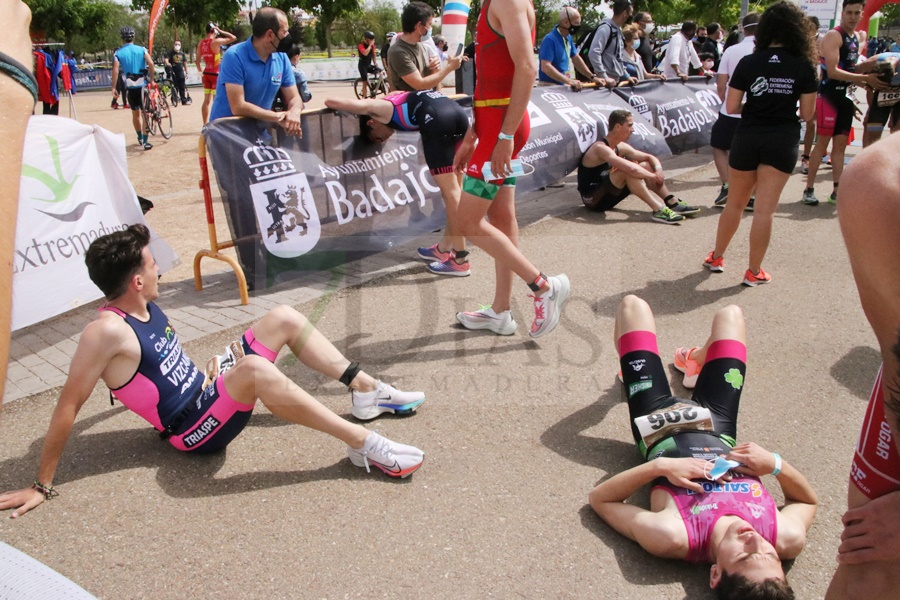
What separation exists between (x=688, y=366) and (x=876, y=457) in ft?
6.30

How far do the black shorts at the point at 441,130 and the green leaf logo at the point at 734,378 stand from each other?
3216 millimetres

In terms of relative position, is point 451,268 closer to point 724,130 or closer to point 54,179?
point 54,179

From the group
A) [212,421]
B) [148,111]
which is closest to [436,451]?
[212,421]

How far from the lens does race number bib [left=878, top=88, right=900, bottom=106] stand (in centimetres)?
702

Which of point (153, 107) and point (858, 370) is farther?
point (153, 107)

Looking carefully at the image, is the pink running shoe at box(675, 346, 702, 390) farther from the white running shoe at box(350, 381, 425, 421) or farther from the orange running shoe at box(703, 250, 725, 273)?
the orange running shoe at box(703, 250, 725, 273)

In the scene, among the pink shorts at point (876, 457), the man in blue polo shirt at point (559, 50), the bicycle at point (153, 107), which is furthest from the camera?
the bicycle at point (153, 107)

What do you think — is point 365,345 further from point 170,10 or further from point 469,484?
point 170,10

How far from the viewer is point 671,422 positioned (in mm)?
2883

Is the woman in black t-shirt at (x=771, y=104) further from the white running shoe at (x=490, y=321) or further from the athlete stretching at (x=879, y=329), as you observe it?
the athlete stretching at (x=879, y=329)

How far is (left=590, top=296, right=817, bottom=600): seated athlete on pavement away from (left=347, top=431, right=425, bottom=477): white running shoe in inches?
32.0

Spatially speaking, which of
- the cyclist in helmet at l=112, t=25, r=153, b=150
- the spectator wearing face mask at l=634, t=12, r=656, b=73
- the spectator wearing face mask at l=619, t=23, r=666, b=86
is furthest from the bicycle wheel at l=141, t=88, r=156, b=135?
the spectator wearing face mask at l=634, t=12, r=656, b=73

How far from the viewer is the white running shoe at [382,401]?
11.5 ft

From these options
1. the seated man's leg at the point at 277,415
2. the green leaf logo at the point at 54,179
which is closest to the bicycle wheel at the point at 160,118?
the green leaf logo at the point at 54,179
